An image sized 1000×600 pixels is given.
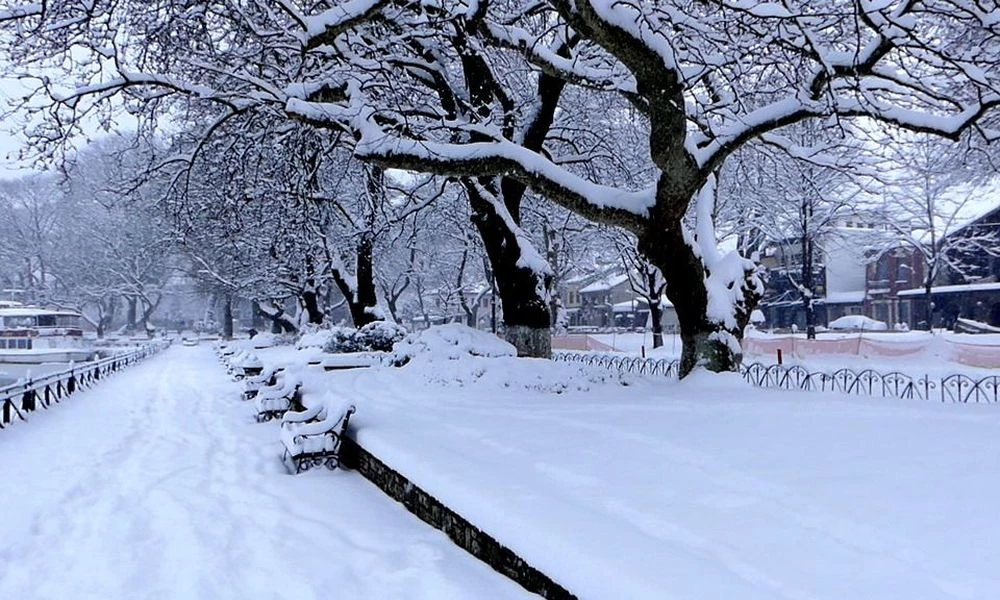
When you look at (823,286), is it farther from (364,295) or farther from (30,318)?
(30,318)

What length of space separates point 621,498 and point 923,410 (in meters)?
4.54

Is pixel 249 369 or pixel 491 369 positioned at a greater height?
pixel 491 369

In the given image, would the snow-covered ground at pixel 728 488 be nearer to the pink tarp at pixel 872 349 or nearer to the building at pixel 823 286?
the pink tarp at pixel 872 349

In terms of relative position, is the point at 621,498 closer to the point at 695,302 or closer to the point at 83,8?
the point at 695,302

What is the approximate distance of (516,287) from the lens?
15125 mm

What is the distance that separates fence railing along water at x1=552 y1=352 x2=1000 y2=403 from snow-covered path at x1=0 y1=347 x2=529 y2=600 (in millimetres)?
6971

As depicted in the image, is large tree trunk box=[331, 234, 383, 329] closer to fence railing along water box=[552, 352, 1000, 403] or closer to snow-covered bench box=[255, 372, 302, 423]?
fence railing along water box=[552, 352, 1000, 403]

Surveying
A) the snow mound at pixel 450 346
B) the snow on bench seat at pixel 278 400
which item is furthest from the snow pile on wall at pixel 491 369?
the snow on bench seat at pixel 278 400

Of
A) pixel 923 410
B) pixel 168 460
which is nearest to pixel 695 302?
pixel 923 410

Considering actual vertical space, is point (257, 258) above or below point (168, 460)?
above

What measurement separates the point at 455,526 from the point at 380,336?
50.6 ft

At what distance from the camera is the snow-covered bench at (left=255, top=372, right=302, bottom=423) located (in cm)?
1384

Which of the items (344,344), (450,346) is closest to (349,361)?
(344,344)

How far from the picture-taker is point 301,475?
29.7 ft
